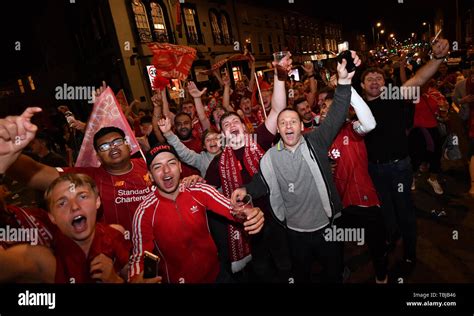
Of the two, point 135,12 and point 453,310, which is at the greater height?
point 135,12

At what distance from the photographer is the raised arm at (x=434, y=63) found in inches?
124

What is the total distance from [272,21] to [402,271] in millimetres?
35165

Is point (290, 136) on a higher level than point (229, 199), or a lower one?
higher

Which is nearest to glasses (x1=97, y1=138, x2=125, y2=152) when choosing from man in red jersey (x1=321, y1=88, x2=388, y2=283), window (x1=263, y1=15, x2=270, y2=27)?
man in red jersey (x1=321, y1=88, x2=388, y2=283)

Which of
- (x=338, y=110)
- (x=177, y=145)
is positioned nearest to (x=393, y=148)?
(x=338, y=110)

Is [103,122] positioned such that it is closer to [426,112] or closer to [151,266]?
[151,266]

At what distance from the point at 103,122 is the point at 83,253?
217 centimetres

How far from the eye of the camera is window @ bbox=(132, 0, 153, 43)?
1748 centimetres

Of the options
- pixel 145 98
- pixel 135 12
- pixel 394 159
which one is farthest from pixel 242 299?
pixel 135 12

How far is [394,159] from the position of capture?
3.69 m

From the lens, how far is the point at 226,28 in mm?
26109

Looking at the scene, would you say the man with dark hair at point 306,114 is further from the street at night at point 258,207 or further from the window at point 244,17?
the window at point 244,17

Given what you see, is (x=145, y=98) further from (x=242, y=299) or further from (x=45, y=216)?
(x=242, y=299)

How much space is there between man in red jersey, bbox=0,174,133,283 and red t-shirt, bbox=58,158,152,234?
815mm
